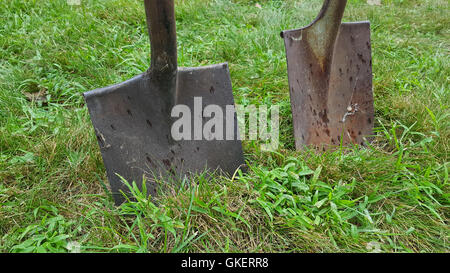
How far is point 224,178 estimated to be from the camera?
4.27 ft

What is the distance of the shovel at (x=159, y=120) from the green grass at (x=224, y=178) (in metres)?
0.11

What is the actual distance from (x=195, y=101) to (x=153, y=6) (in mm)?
462

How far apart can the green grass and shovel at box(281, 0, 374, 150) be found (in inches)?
5.1

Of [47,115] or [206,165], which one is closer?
[206,165]

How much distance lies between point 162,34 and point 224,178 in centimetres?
68

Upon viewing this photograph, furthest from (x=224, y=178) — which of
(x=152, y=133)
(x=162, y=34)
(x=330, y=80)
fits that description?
(x=330, y=80)

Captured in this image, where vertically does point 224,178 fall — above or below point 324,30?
below

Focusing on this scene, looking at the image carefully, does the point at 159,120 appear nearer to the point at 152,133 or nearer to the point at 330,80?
the point at 152,133

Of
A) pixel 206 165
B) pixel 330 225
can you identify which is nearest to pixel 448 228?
pixel 330 225

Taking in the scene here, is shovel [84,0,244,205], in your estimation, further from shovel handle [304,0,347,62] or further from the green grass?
shovel handle [304,0,347,62]

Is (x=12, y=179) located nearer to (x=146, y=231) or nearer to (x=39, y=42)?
(x=146, y=231)

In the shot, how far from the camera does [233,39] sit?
2602 mm

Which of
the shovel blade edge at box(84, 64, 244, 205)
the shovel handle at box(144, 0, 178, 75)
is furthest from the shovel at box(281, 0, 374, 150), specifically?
the shovel handle at box(144, 0, 178, 75)

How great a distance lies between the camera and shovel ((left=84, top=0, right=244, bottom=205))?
48.7 inches
